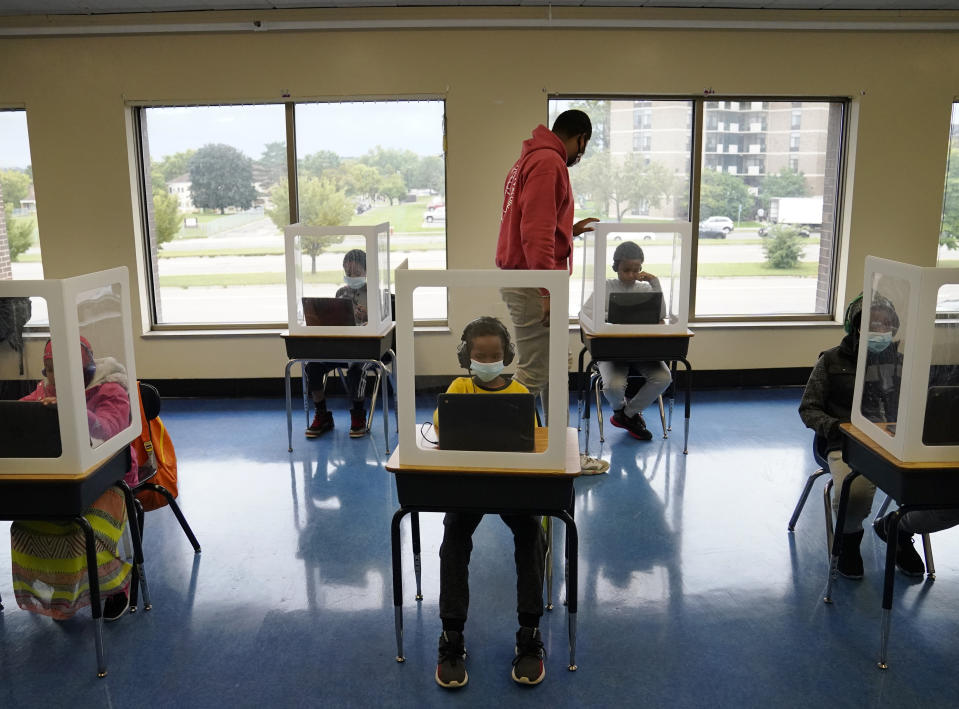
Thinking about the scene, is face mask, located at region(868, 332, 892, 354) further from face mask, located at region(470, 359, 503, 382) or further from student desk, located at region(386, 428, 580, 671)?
face mask, located at region(470, 359, 503, 382)

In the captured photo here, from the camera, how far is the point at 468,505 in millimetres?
2381

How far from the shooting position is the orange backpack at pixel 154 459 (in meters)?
3.02

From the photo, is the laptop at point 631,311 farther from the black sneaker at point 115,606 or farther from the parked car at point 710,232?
the black sneaker at point 115,606

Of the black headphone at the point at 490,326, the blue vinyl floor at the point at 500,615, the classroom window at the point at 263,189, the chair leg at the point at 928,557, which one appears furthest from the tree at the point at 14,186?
the chair leg at the point at 928,557

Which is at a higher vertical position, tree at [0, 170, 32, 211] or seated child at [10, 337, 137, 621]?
tree at [0, 170, 32, 211]

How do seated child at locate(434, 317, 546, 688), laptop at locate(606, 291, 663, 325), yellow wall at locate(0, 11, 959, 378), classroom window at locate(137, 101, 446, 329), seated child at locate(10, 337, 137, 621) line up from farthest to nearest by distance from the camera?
1. classroom window at locate(137, 101, 446, 329)
2. yellow wall at locate(0, 11, 959, 378)
3. laptop at locate(606, 291, 663, 325)
4. seated child at locate(10, 337, 137, 621)
5. seated child at locate(434, 317, 546, 688)

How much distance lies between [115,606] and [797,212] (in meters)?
5.24

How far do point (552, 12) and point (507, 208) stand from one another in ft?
7.98

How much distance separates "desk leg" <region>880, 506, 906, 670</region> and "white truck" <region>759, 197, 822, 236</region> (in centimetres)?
393

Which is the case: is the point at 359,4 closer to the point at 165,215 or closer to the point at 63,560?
the point at 165,215

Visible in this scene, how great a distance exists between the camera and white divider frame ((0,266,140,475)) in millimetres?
2229

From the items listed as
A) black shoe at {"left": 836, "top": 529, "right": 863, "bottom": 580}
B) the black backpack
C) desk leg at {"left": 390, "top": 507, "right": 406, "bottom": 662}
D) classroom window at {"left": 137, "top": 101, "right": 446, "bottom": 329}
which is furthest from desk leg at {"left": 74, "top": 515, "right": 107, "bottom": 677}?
classroom window at {"left": 137, "top": 101, "right": 446, "bottom": 329}

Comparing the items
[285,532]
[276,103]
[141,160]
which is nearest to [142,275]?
[141,160]

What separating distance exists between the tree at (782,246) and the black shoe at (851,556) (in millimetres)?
3393
